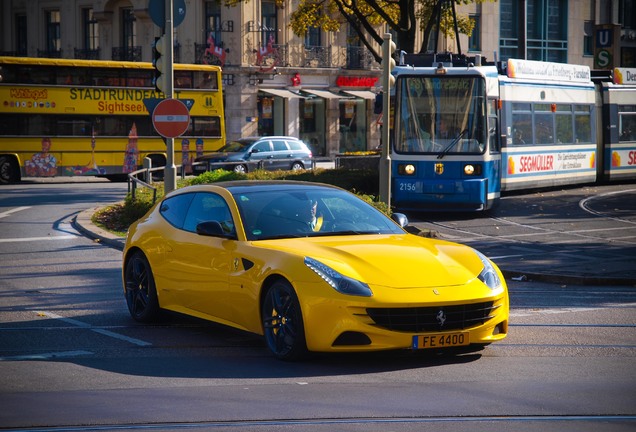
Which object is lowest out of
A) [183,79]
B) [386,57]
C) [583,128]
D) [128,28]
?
[583,128]

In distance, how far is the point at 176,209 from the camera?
1079 cm

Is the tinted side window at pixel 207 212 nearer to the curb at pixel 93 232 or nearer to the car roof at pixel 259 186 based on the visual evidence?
the car roof at pixel 259 186

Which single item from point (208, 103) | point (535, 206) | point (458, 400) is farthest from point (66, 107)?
point (458, 400)

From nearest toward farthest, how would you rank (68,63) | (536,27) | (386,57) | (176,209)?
(176,209), (386,57), (68,63), (536,27)

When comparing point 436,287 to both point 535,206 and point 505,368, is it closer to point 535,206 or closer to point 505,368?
point 505,368

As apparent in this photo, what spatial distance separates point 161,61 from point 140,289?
7.68m

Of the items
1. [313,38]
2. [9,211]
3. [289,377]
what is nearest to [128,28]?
[313,38]

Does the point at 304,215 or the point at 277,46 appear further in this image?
the point at 277,46

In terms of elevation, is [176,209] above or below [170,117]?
below

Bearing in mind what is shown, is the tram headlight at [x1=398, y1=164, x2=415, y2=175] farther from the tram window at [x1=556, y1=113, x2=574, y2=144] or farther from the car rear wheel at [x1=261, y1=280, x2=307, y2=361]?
the car rear wheel at [x1=261, y1=280, x2=307, y2=361]

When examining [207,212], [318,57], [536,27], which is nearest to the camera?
[207,212]

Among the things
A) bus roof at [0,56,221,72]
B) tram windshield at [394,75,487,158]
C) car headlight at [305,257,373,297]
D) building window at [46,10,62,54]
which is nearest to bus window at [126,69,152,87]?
bus roof at [0,56,221,72]

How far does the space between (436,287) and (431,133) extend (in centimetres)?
1519

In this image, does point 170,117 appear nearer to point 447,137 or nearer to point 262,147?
point 447,137
